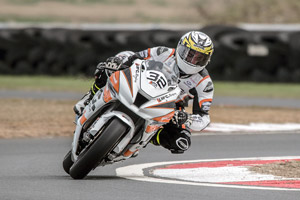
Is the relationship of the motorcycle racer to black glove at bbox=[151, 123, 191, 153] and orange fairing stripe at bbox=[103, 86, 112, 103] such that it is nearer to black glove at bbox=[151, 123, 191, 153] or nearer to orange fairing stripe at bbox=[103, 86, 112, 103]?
black glove at bbox=[151, 123, 191, 153]

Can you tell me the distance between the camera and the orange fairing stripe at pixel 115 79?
269 inches

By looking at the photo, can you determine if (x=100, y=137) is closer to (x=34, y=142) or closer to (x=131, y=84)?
(x=131, y=84)

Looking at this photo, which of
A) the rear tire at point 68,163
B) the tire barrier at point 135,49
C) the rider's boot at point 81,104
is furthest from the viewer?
the tire barrier at point 135,49

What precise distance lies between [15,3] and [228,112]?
38332 mm

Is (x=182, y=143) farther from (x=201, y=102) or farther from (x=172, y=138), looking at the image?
(x=201, y=102)

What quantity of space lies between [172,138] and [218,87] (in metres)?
14.9

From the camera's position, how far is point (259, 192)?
20.7ft

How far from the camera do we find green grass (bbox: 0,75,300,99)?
20.2m

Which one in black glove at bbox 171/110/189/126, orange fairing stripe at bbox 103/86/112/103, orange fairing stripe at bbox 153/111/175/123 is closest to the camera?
orange fairing stripe at bbox 153/111/175/123

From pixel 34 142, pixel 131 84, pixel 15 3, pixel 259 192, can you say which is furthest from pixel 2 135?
pixel 15 3

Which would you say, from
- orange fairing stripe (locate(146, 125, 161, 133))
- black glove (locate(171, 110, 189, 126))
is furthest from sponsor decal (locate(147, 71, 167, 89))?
black glove (locate(171, 110, 189, 126))

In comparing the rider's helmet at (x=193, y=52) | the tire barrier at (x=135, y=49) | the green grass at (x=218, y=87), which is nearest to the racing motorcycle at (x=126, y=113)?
the rider's helmet at (x=193, y=52)

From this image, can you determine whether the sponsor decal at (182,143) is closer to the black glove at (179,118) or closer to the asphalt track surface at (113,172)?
the black glove at (179,118)

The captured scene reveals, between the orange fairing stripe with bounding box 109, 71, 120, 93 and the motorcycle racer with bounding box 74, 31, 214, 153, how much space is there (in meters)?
0.34
